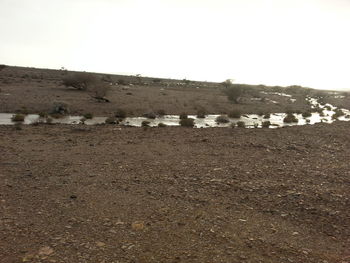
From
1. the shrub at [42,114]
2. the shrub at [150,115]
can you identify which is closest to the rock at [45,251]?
the shrub at [42,114]

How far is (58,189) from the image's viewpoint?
409 inches

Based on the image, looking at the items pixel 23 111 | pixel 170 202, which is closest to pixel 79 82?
pixel 23 111

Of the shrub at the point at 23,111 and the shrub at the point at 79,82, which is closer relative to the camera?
the shrub at the point at 23,111

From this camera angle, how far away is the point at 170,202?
379 inches

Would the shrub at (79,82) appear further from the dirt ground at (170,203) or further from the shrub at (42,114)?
the dirt ground at (170,203)

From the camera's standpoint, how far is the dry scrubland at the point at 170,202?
7.05 meters

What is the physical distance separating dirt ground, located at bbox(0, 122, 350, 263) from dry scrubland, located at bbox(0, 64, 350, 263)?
0.03 meters

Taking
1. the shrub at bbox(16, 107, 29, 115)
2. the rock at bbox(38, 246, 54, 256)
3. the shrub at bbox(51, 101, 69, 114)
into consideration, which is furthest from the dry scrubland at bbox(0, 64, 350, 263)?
the shrub at bbox(51, 101, 69, 114)

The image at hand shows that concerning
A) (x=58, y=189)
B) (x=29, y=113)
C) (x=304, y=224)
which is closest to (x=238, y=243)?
(x=304, y=224)

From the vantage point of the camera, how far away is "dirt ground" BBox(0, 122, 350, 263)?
7.04 metres

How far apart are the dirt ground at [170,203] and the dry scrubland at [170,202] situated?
3cm

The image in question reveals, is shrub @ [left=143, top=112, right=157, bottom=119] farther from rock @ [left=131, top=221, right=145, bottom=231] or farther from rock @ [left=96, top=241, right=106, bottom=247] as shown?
rock @ [left=96, top=241, right=106, bottom=247]

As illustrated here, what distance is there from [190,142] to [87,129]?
24.5 feet

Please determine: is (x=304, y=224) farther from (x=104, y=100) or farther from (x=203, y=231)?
(x=104, y=100)
